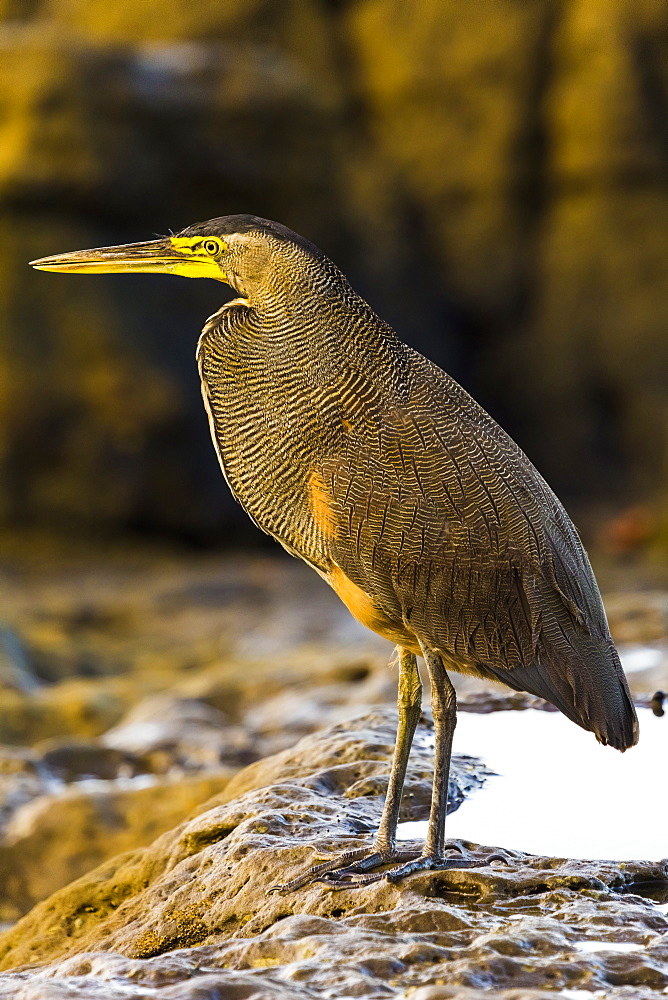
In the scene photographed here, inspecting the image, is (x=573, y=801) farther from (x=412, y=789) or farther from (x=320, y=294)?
(x=320, y=294)

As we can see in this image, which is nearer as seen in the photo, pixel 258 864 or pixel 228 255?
pixel 258 864

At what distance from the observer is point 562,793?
3961 mm

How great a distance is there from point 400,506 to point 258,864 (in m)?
1.12

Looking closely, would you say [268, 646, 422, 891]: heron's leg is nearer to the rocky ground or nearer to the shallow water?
the rocky ground

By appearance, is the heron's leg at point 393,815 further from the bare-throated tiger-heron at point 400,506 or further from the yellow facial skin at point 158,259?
the yellow facial skin at point 158,259

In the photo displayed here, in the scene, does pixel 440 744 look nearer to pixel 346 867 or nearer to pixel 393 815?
pixel 393 815

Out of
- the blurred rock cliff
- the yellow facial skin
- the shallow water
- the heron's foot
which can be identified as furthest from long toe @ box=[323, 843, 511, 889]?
the blurred rock cliff

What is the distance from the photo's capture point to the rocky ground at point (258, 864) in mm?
2682

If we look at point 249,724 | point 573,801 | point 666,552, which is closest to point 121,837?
point 249,724

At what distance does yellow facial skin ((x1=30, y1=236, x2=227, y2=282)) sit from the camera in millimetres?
3850

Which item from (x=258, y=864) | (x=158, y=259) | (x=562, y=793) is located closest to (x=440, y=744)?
(x=258, y=864)

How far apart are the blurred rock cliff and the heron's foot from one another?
38.3ft

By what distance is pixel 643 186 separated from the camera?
17609 mm

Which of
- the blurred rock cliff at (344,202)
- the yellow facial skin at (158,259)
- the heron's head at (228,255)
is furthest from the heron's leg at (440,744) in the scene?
the blurred rock cliff at (344,202)
